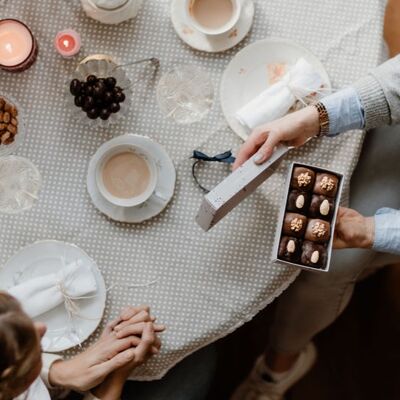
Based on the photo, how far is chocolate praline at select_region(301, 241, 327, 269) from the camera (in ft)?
4.70

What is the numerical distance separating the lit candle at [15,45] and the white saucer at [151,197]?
0.26 meters

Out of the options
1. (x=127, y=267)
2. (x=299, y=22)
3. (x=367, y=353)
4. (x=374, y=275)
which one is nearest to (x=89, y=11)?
(x=299, y=22)

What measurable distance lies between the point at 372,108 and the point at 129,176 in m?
0.56

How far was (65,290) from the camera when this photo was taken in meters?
1.54

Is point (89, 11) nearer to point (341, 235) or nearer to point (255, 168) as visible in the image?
point (255, 168)

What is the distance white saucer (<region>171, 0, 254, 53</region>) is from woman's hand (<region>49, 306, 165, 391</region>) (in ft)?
1.98

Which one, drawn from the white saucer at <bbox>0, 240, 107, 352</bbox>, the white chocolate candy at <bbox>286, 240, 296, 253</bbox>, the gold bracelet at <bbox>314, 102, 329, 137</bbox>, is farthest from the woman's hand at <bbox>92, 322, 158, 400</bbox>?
the gold bracelet at <bbox>314, 102, 329, 137</bbox>

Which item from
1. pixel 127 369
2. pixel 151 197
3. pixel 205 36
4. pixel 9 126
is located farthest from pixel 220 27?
pixel 127 369

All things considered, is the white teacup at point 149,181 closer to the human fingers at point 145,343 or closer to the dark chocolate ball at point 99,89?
the dark chocolate ball at point 99,89

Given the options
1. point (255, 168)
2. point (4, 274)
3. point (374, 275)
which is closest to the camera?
point (255, 168)

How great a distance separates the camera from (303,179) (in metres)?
1.45

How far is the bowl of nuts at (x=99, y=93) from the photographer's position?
4.97ft

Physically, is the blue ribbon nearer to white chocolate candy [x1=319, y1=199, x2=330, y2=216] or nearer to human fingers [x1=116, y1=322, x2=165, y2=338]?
white chocolate candy [x1=319, y1=199, x2=330, y2=216]

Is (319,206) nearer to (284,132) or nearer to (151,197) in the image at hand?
(284,132)
